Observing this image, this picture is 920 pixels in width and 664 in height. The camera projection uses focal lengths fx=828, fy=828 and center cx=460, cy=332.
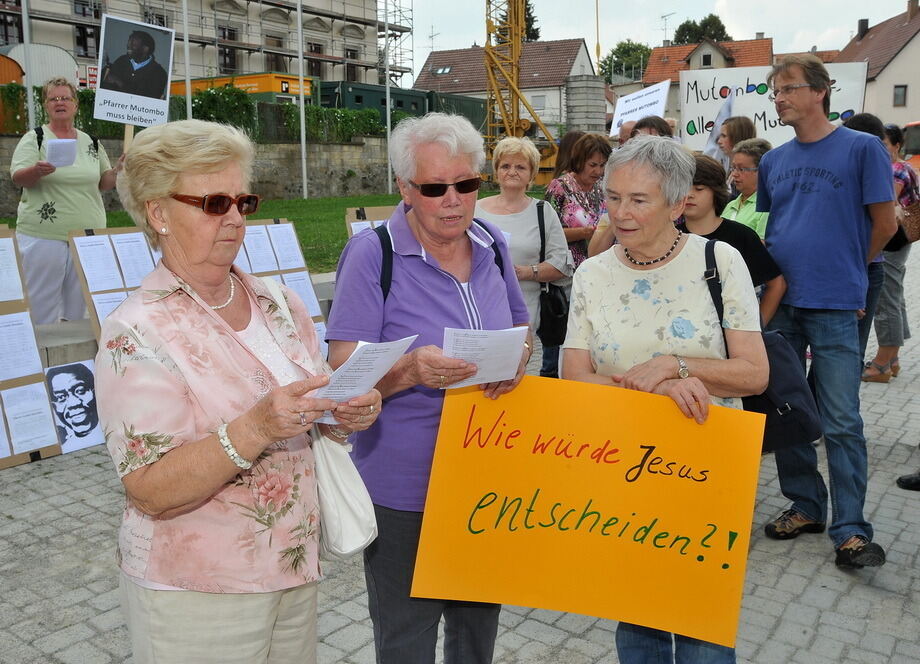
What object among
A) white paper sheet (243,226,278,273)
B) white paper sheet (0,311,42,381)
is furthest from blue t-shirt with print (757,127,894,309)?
white paper sheet (0,311,42,381)

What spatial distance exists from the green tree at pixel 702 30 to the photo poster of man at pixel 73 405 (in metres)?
101

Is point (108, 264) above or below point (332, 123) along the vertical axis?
below

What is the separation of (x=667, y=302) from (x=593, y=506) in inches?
25.0

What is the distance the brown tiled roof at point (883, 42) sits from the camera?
5884 cm

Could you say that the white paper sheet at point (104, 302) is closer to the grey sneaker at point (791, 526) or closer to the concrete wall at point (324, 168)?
the grey sneaker at point (791, 526)

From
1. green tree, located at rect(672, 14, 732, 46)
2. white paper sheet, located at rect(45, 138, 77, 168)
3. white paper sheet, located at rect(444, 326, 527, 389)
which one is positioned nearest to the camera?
white paper sheet, located at rect(444, 326, 527, 389)

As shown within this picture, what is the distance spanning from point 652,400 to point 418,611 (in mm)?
931

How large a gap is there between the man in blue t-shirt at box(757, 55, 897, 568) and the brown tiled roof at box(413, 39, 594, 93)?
6288cm

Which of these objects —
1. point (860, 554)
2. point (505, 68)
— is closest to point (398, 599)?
point (860, 554)

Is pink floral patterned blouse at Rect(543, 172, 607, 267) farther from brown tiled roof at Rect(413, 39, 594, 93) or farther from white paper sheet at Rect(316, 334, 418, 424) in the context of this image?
brown tiled roof at Rect(413, 39, 594, 93)

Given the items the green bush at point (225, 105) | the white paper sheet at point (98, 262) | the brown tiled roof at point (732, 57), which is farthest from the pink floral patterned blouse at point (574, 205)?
the brown tiled roof at point (732, 57)

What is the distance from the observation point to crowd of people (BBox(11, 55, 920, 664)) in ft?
5.83

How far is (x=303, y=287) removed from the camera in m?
7.04

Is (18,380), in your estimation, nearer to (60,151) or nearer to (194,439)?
(60,151)
